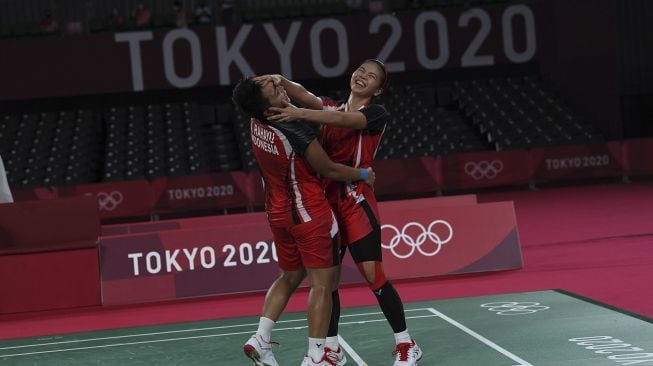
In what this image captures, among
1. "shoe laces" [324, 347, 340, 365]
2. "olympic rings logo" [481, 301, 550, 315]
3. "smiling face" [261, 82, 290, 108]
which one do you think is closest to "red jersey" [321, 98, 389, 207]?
"smiling face" [261, 82, 290, 108]

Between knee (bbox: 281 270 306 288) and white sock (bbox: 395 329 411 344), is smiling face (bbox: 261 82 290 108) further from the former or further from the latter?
white sock (bbox: 395 329 411 344)

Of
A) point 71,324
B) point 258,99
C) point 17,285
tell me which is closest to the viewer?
point 258,99

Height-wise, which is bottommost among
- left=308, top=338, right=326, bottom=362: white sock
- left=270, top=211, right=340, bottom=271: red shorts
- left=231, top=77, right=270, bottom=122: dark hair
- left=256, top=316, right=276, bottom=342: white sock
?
left=308, top=338, right=326, bottom=362: white sock

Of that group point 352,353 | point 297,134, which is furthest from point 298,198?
point 352,353

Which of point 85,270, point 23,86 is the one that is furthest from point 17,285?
point 23,86

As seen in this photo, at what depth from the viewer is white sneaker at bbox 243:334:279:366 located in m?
5.89

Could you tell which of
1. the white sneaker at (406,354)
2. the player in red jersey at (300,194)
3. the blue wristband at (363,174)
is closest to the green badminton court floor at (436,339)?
the white sneaker at (406,354)

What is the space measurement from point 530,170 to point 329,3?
294 inches

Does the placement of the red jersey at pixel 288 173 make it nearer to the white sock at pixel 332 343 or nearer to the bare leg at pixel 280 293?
the bare leg at pixel 280 293

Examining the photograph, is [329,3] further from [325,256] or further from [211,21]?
[325,256]

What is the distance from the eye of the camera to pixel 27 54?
78.4 ft

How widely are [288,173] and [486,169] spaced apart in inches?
623

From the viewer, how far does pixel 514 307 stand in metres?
8.00

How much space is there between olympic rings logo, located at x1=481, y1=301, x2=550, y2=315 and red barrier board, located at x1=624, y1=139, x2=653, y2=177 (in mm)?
14108
